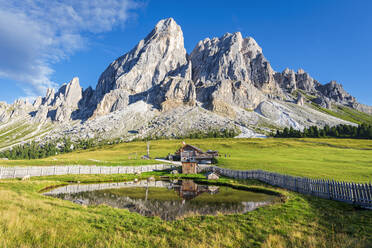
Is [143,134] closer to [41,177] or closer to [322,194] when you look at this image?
[41,177]

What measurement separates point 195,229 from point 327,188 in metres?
14.4

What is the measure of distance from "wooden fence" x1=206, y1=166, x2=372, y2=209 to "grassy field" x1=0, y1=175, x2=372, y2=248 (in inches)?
Answer: 59.2

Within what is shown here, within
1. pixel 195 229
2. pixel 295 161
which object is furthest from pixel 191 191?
pixel 295 161

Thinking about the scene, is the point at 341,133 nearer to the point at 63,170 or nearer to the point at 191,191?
the point at 191,191

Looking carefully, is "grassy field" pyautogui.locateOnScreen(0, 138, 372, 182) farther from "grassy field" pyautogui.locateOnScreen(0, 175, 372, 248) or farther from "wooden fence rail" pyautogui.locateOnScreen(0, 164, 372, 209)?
"grassy field" pyautogui.locateOnScreen(0, 175, 372, 248)

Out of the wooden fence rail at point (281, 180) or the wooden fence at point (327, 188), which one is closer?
the wooden fence at point (327, 188)

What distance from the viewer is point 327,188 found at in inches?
704

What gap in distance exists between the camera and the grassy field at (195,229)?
7551 millimetres

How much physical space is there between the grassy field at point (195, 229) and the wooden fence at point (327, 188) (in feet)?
4.93

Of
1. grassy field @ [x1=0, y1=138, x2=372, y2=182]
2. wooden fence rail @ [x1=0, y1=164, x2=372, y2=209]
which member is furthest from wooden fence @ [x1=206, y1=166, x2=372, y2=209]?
grassy field @ [x1=0, y1=138, x2=372, y2=182]

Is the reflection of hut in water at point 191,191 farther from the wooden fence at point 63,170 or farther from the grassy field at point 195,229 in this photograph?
the wooden fence at point 63,170

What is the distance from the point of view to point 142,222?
1181 centimetres

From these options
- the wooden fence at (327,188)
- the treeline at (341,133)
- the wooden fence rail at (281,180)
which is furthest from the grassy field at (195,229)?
the treeline at (341,133)

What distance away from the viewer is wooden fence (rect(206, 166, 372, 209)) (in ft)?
47.7
